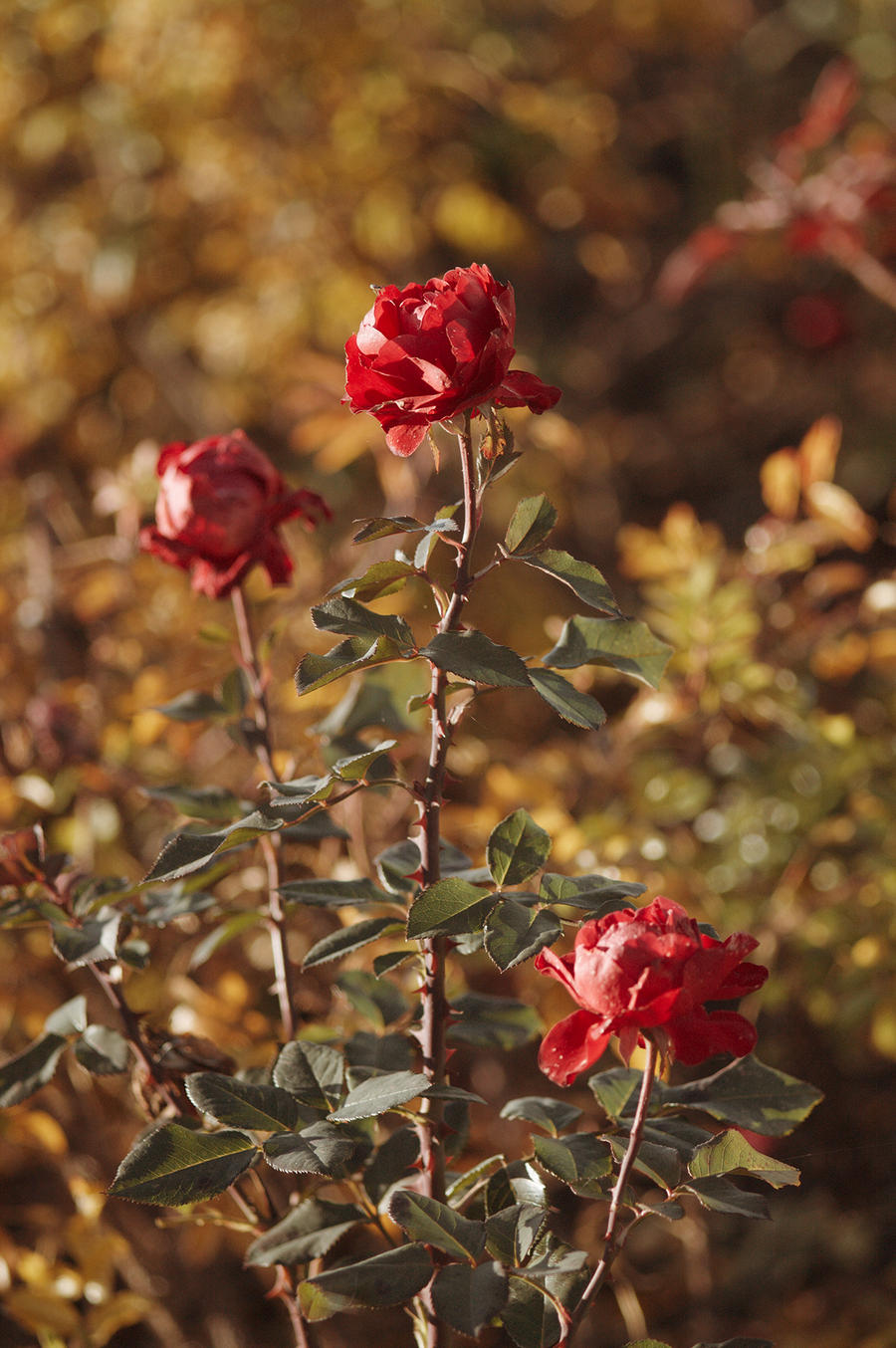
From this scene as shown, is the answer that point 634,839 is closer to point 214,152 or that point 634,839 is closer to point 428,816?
point 428,816

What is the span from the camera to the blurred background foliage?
96 centimetres

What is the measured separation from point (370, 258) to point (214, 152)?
31cm

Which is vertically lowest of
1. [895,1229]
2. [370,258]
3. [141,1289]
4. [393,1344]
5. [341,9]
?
[895,1229]

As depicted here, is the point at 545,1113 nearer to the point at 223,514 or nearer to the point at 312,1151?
the point at 312,1151

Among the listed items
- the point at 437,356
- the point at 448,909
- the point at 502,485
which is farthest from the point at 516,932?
the point at 502,485

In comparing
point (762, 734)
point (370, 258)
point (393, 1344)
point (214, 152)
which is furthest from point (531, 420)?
point (393, 1344)

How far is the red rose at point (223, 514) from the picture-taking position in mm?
615

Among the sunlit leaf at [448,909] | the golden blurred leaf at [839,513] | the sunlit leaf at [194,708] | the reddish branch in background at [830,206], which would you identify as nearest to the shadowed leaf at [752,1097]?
the sunlit leaf at [448,909]

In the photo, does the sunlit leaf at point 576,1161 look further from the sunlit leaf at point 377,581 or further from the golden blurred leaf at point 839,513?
the golden blurred leaf at point 839,513

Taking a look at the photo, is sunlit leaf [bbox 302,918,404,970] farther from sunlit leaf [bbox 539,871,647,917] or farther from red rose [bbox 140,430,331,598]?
red rose [bbox 140,430,331,598]

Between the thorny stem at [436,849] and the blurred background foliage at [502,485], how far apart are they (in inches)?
10.2

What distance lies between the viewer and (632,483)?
2.29 m

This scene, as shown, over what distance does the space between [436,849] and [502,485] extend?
A: 4.65 feet

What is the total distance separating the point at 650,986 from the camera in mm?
388
